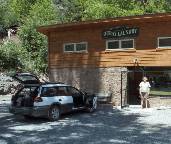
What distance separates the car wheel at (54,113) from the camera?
67.7ft

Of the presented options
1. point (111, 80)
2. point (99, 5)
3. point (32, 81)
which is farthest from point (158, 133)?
point (99, 5)

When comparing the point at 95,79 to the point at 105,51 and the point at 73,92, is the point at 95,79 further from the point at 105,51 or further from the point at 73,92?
the point at 73,92

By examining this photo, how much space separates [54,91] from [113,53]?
6.52 metres

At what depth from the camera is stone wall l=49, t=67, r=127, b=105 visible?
2639 centimetres

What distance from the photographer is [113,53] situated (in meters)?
26.5

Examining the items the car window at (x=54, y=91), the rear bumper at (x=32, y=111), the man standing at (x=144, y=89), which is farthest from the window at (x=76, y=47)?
the rear bumper at (x=32, y=111)

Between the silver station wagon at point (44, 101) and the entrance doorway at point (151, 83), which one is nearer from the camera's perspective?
the silver station wagon at point (44, 101)

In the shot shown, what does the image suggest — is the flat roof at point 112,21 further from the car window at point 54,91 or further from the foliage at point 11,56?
the foliage at point 11,56

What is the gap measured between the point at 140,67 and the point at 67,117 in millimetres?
6161

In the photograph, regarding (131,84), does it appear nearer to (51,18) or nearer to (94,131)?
(94,131)

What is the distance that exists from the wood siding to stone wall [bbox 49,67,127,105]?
33cm

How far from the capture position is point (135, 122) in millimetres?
19953

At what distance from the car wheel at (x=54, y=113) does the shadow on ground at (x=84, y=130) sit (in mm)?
290

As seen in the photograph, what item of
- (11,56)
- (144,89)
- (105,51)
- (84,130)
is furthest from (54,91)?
(11,56)
